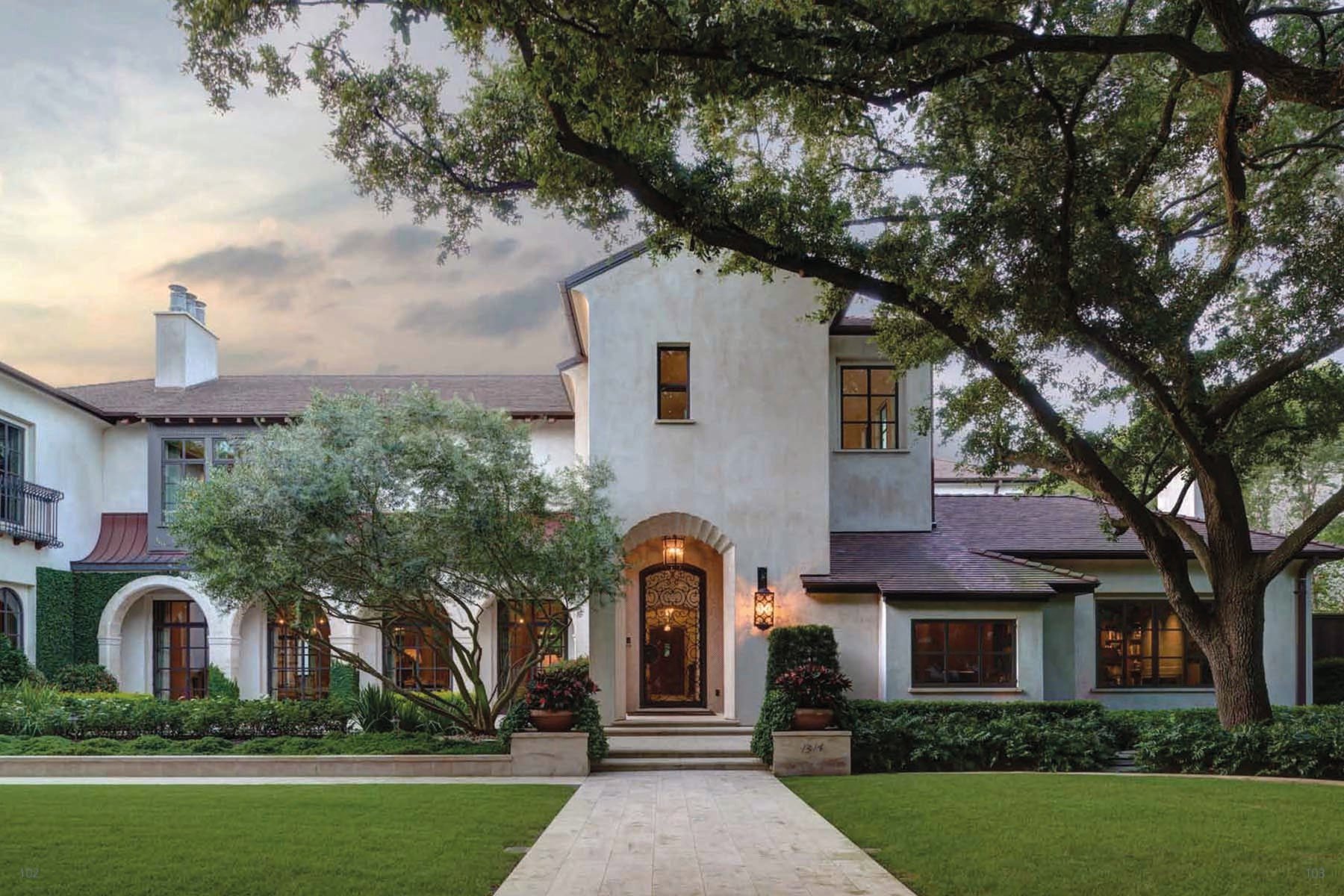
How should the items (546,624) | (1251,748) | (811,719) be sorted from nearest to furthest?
(1251,748) < (811,719) < (546,624)

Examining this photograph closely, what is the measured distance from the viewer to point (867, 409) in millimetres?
18828

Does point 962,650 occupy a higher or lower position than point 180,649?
higher

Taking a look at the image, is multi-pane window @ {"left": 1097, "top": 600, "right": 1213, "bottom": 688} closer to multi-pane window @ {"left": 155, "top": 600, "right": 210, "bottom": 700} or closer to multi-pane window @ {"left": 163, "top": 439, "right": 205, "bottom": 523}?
multi-pane window @ {"left": 155, "top": 600, "right": 210, "bottom": 700}

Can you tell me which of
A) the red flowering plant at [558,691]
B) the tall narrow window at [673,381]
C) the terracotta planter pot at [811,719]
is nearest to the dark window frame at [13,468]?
the red flowering plant at [558,691]

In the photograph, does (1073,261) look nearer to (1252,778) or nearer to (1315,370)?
(1315,370)

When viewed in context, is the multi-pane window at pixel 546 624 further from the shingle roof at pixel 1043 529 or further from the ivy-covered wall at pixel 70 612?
the ivy-covered wall at pixel 70 612

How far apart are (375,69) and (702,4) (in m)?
5.23

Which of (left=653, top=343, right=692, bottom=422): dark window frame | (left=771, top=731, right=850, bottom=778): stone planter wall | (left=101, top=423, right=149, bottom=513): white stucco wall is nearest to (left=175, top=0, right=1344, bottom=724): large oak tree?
(left=653, top=343, right=692, bottom=422): dark window frame

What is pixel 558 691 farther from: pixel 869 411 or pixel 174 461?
pixel 174 461

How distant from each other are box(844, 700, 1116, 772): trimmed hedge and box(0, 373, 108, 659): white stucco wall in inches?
616

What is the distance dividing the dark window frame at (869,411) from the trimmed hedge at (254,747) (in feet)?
27.8

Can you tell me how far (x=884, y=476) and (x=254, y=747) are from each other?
36.9ft

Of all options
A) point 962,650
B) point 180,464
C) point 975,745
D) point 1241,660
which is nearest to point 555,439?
point 180,464

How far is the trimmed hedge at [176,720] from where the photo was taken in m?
15.0
